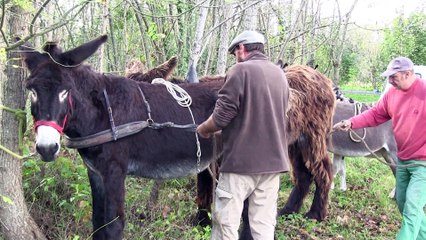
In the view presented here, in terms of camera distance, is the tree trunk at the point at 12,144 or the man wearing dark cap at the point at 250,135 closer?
the man wearing dark cap at the point at 250,135

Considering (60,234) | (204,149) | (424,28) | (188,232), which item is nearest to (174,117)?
(204,149)

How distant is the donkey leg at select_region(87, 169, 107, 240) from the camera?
4133 mm

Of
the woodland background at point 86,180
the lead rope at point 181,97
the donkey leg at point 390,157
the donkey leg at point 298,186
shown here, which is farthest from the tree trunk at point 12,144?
the donkey leg at point 390,157

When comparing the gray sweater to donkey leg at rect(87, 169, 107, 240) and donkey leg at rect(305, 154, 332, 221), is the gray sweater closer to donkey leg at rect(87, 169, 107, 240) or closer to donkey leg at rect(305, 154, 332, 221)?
donkey leg at rect(87, 169, 107, 240)

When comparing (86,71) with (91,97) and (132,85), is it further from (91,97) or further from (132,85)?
(132,85)

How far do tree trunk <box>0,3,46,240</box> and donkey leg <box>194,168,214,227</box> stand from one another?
1.97 metres

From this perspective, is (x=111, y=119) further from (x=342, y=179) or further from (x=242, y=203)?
(x=342, y=179)

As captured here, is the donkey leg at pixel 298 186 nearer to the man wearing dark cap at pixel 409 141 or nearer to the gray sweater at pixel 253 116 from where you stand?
the man wearing dark cap at pixel 409 141

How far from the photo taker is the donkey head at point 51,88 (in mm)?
3365

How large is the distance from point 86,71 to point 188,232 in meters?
1.95

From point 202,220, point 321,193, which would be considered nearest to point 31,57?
point 202,220

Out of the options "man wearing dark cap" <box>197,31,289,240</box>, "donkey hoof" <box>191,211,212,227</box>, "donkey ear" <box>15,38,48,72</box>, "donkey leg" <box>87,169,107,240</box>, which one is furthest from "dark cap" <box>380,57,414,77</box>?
"donkey ear" <box>15,38,48,72</box>

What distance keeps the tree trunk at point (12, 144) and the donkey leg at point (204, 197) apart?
1973 millimetres

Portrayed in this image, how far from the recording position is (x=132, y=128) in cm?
402
